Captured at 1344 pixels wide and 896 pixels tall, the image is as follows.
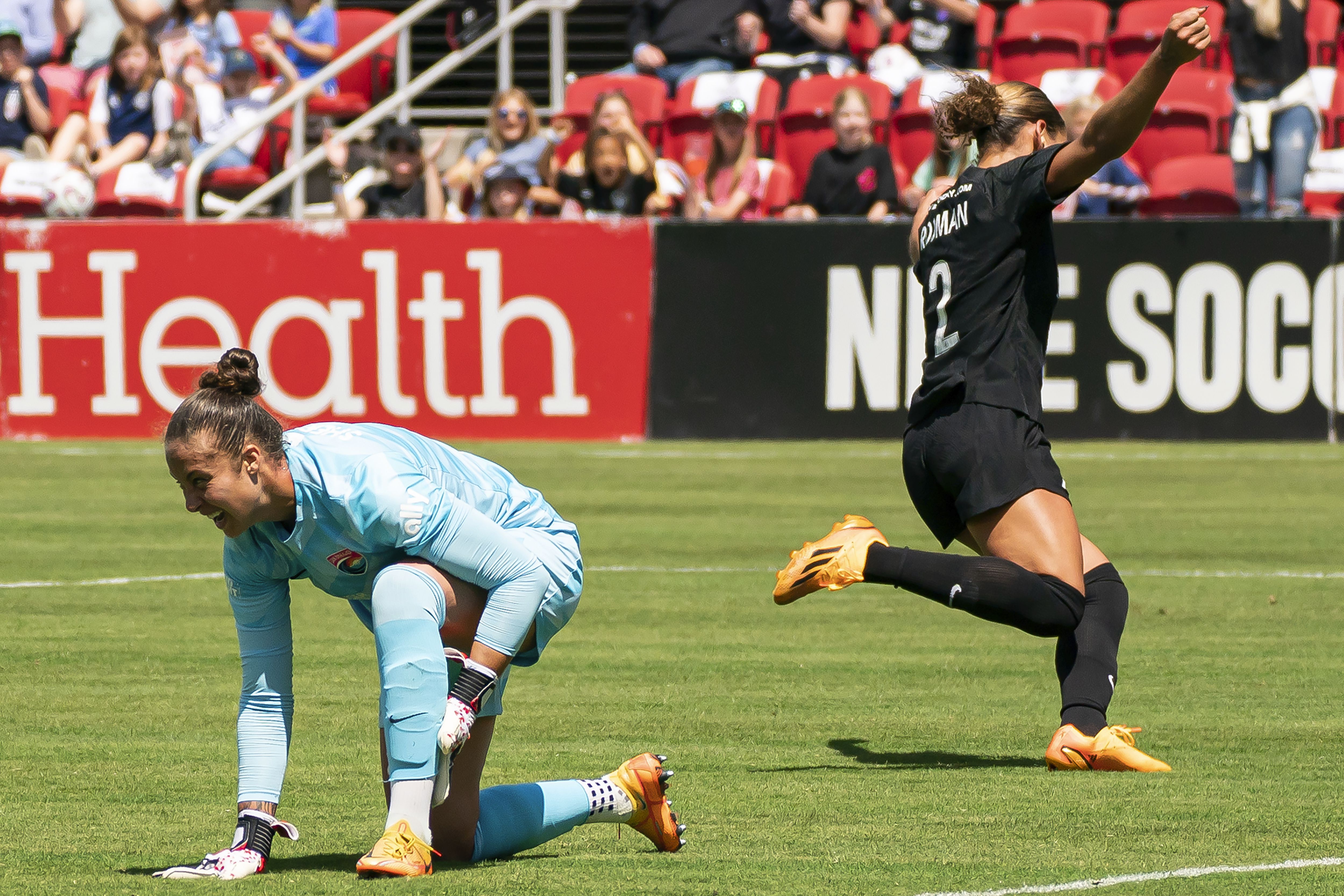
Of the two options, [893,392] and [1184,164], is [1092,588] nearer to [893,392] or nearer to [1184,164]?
[893,392]

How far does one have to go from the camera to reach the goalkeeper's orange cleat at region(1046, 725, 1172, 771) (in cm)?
579

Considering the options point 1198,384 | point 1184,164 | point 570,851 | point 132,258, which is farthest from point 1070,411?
point 570,851

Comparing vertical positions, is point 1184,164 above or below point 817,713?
above

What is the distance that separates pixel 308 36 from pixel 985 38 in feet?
21.7

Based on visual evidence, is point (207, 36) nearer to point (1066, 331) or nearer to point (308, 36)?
point (308, 36)

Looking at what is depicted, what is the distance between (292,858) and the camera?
4789mm

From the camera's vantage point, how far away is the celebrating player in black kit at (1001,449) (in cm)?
573

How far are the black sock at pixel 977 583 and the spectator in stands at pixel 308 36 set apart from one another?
49.7ft

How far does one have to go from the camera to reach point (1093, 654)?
6.05 metres

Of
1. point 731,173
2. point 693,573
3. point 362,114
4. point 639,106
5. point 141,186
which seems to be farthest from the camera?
point 362,114

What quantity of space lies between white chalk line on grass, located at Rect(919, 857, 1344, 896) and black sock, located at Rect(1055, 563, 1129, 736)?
1.26m

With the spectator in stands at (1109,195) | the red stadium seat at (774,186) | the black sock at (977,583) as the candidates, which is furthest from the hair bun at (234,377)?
the red stadium seat at (774,186)

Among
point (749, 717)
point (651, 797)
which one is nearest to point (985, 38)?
point (749, 717)

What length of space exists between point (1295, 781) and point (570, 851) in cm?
206
